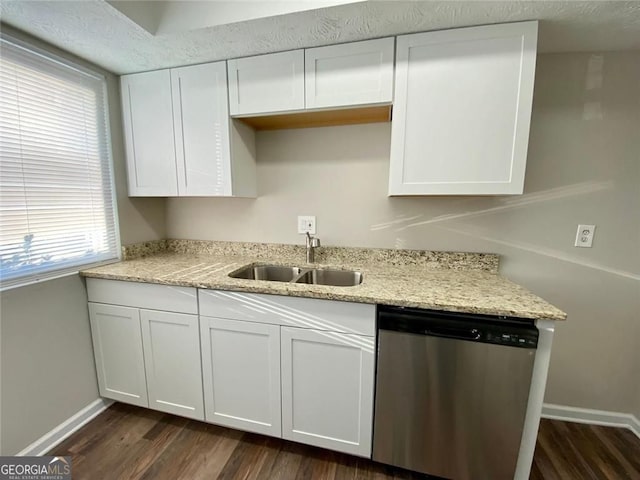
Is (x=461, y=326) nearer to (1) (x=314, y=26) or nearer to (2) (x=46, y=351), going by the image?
(1) (x=314, y=26)

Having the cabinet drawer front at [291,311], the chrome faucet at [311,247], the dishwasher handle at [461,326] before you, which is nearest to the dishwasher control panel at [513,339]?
the dishwasher handle at [461,326]

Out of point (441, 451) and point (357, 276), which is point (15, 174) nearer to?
point (357, 276)

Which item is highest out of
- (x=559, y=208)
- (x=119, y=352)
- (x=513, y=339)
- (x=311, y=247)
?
(x=559, y=208)

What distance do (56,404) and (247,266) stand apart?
126 cm

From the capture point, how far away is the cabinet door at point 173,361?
4.76ft

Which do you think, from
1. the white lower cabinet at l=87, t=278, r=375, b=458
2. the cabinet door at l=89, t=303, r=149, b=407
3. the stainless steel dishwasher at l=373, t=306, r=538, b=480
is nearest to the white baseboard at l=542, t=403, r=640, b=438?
the stainless steel dishwasher at l=373, t=306, r=538, b=480

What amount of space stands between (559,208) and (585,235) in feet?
0.68

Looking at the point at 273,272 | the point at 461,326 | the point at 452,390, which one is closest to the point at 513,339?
the point at 461,326

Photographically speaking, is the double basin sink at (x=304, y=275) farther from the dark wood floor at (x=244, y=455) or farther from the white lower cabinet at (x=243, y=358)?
the dark wood floor at (x=244, y=455)

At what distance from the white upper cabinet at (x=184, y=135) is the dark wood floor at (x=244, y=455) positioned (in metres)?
1.44

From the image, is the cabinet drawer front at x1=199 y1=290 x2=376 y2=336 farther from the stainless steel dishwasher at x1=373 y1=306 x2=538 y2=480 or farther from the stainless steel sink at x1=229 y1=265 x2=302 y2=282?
the stainless steel sink at x1=229 y1=265 x2=302 y2=282

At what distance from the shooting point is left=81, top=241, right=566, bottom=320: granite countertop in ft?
3.60

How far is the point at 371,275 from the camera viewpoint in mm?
1503

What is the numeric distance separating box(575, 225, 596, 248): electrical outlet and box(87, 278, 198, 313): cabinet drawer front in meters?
2.17
